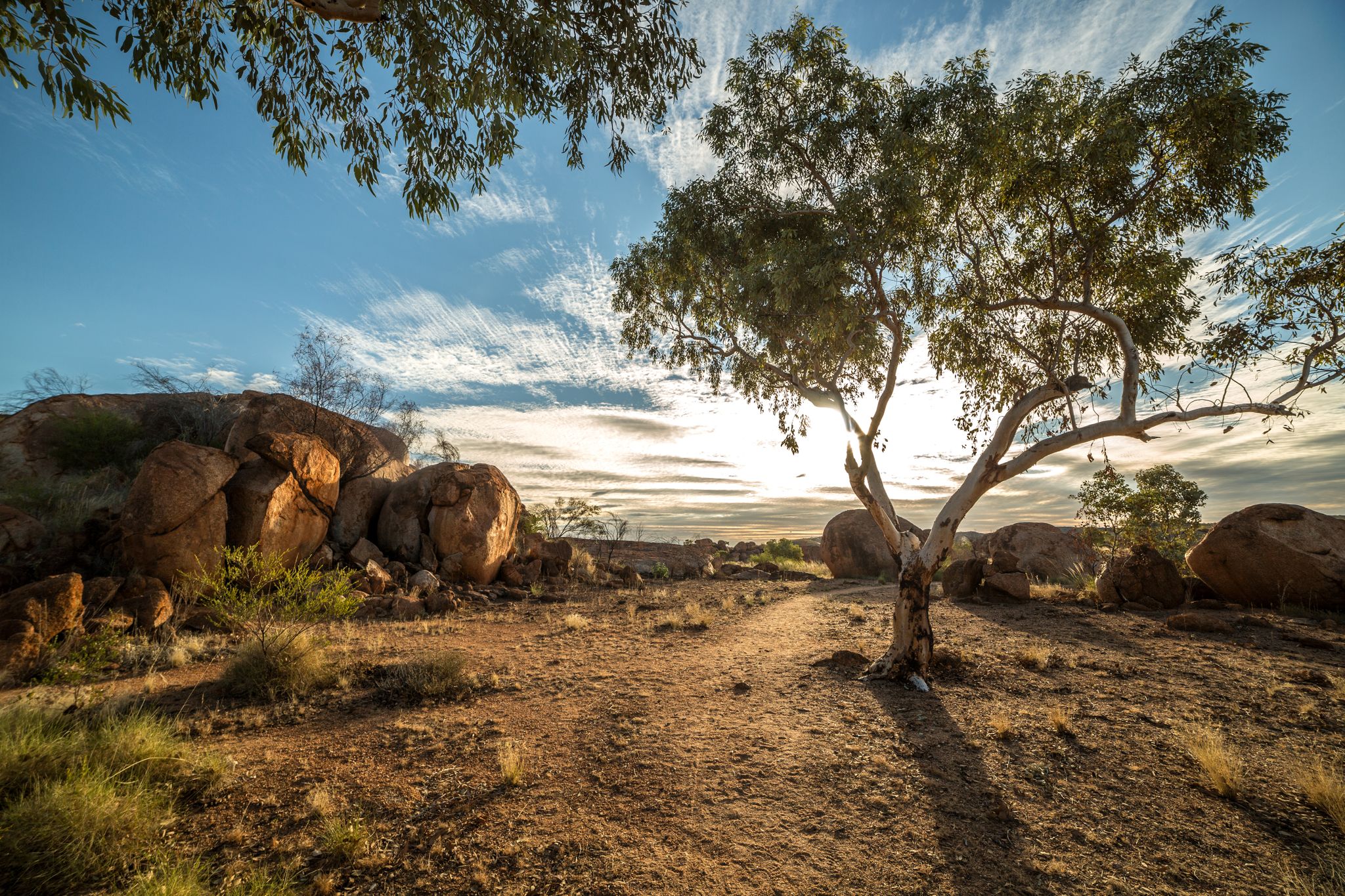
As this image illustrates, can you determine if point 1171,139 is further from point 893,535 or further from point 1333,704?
point 1333,704

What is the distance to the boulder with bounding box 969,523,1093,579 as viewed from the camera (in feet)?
64.5

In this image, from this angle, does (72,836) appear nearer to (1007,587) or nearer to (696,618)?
(696,618)

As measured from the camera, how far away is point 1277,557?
1145 cm

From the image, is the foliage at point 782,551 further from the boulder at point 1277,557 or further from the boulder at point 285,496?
the boulder at point 285,496

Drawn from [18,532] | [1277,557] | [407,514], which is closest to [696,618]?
[407,514]

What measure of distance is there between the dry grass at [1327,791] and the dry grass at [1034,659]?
12.2ft

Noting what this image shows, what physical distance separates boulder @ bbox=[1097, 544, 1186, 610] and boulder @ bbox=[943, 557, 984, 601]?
275 cm

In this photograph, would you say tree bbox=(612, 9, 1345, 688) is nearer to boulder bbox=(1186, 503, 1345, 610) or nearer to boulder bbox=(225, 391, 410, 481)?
boulder bbox=(1186, 503, 1345, 610)

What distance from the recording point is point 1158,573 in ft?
42.5

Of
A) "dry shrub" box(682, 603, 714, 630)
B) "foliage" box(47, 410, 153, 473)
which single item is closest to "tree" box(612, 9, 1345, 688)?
"dry shrub" box(682, 603, 714, 630)

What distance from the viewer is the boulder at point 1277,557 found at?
11141mm

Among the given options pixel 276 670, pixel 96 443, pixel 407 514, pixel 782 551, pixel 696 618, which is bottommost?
pixel 782 551

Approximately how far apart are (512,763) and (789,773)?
8.72ft

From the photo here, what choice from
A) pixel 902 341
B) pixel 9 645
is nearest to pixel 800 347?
→ pixel 902 341
